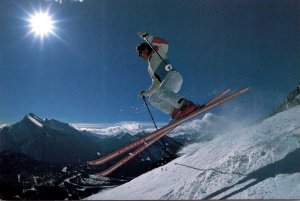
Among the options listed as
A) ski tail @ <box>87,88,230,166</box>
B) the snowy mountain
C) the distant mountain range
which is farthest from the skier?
the distant mountain range

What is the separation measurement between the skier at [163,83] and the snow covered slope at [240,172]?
116 cm

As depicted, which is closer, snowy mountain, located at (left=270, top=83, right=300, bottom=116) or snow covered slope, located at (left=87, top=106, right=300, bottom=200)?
snow covered slope, located at (left=87, top=106, right=300, bottom=200)

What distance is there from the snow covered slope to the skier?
1160 mm

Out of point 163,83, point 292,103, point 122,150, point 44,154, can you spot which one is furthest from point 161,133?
point 44,154

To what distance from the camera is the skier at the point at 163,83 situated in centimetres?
590

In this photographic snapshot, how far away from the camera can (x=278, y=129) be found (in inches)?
267

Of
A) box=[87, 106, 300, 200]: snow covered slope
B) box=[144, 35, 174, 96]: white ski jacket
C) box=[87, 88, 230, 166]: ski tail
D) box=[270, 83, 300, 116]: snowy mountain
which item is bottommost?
box=[87, 106, 300, 200]: snow covered slope

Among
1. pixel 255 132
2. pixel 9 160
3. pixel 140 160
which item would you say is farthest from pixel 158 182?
pixel 140 160

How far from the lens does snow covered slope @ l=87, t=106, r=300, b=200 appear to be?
5051 millimetres

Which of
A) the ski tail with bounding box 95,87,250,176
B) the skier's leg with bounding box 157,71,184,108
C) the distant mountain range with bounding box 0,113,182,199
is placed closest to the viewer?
the skier's leg with bounding box 157,71,184,108

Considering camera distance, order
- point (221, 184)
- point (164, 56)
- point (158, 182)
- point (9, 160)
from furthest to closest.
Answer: point (9, 160), point (158, 182), point (164, 56), point (221, 184)

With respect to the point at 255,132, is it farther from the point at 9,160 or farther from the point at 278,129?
the point at 9,160

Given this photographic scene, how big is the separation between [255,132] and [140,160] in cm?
18141

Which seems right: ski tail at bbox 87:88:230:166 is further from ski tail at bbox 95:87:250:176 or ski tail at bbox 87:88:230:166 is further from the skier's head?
the skier's head
